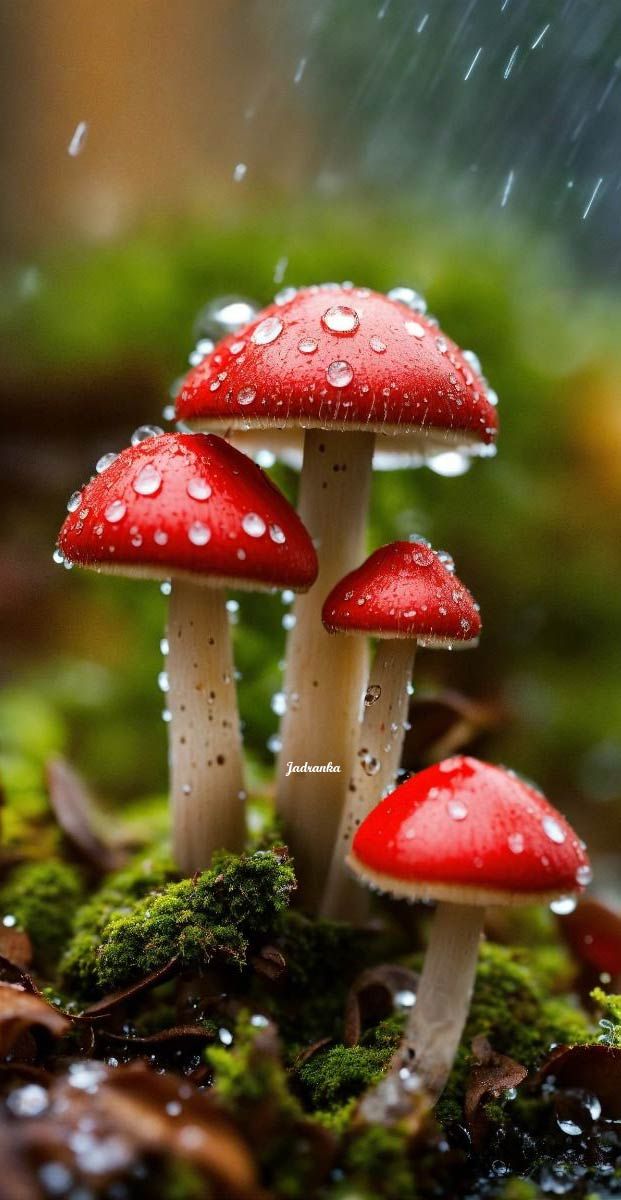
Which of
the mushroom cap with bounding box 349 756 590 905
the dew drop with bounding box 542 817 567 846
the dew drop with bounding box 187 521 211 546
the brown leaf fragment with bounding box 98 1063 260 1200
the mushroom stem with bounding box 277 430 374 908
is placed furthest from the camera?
the mushroom stem with bounding box 277 430 374 908

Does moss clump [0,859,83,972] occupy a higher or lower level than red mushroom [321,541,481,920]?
lower

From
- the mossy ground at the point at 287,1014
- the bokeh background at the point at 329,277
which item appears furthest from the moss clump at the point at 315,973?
the bokeh background at the point at 329,277

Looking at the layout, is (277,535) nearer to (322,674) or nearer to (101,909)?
(322,674)

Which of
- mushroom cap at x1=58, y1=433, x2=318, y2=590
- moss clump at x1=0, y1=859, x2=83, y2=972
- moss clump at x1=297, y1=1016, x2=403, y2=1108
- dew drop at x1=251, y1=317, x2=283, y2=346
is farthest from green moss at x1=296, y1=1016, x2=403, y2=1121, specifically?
dew drop at x1=251, y1=317, x2=283, y2=346

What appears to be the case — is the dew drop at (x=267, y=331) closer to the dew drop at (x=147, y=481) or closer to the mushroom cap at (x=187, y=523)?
the mushroom cap at (x=187, y=523)

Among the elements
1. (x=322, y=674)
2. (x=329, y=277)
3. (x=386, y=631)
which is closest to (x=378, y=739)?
(x=322, y=674)

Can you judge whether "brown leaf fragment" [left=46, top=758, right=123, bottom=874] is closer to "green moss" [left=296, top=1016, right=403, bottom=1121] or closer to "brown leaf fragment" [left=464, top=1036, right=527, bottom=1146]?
"green moss" [left=296, top=1016, right=403, bottom=1121]

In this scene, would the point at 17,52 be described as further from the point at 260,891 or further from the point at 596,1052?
the point at 596,1052

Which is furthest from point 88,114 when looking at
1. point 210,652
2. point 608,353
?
point 210,652
